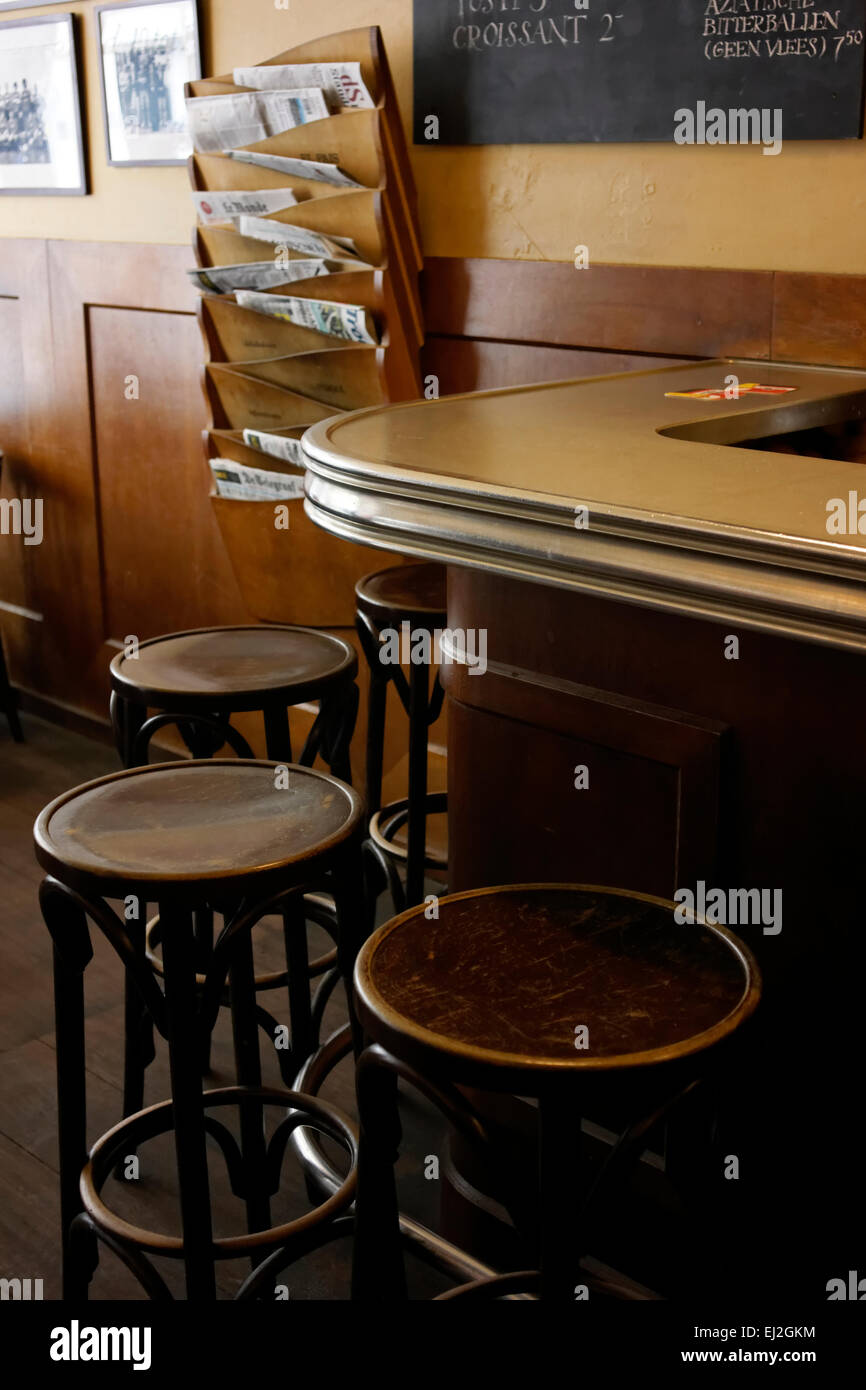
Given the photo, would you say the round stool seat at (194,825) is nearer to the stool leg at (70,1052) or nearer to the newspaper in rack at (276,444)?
the stool leg at (70,1052)

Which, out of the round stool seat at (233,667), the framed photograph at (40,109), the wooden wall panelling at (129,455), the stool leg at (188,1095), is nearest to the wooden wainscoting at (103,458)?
the wooden wall panelling at (129,455)

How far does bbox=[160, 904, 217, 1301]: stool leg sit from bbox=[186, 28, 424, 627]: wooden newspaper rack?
1.64m

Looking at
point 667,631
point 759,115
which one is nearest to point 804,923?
point 667,631

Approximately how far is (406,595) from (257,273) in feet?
3.30

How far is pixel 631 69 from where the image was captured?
94.3 inches

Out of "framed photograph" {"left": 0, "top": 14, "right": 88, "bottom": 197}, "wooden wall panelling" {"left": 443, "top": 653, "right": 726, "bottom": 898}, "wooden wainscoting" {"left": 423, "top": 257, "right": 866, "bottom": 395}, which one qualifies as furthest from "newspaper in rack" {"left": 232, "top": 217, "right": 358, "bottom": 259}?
"wooden wall panelling" {"left": 443, "top": 653, "right": 726, "bottom": 898}

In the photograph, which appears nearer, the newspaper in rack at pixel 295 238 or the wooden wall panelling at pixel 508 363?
the wooden wall panelling at pixel 508 363

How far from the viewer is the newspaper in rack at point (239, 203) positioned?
283 centimetres

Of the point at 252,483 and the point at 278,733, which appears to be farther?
the point at 252,483

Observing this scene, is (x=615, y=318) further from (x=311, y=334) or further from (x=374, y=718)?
(x=374, y=718)

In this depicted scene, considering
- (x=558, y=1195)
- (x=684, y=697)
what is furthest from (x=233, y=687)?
(x=558, y=1195)

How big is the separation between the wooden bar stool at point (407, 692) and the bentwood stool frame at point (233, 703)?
11cm

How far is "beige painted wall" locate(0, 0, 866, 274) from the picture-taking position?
7.31 feet

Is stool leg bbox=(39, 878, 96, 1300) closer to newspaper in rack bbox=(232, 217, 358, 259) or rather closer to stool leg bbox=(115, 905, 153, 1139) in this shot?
stool leg bbox=(115, 905, 153, 1139)
